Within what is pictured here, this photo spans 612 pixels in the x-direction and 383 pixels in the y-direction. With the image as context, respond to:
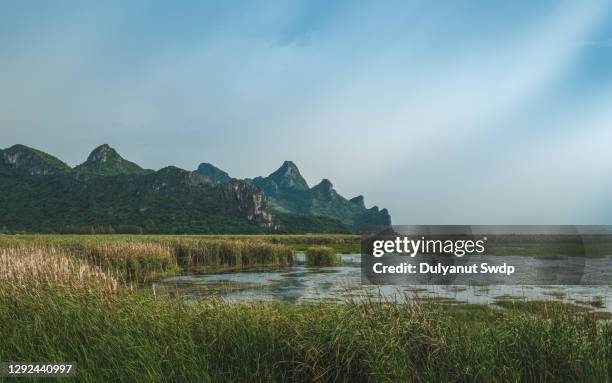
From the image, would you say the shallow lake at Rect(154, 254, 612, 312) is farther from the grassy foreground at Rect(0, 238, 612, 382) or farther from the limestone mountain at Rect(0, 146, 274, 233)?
the limestone mountain at Rect(0, 146, 274, 233)

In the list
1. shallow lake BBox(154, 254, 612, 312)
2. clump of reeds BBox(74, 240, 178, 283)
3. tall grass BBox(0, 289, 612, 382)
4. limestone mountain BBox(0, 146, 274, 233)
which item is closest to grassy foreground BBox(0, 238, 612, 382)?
tall grass BBox(0, 289, 612, 382)

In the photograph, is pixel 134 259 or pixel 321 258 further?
pixel 321 258

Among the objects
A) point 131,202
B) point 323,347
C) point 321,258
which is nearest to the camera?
point 323,347

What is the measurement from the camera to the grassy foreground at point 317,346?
258 inches

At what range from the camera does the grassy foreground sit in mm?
6543

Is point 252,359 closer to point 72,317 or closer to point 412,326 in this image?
point 412,326

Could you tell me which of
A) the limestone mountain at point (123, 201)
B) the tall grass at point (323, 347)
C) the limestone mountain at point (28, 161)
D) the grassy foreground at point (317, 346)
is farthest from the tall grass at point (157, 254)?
the limestone mountain at point (28, 161)

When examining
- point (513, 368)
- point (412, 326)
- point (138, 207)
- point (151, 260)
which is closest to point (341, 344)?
point (412, 326)

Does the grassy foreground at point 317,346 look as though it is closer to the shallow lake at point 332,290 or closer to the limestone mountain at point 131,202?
the shallow lake at point 332,290

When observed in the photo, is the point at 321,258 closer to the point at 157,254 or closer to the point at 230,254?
the point at 230,254

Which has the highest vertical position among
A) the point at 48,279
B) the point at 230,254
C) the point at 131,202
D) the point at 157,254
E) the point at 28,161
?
the point at 28,161

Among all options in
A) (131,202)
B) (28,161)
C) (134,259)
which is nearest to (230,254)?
(134,259)

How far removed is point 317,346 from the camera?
692 centimetres

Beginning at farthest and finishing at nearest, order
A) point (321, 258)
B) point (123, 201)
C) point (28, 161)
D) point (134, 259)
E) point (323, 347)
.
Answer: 1. point (28, 161)
2. point (123, 201)
3. point (321, 258)
4. point (134, 259)
5. point (323, 347)
